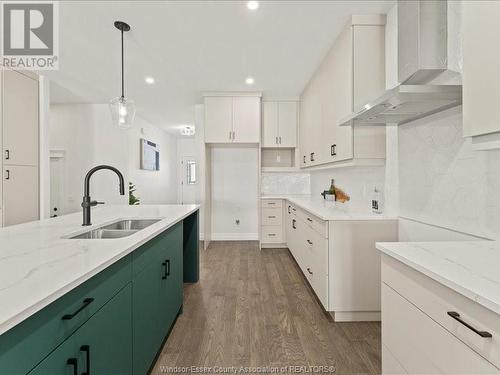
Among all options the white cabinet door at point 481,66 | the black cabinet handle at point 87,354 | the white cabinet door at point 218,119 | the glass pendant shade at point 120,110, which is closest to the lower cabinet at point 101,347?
the black cabinet handle at point 87,354

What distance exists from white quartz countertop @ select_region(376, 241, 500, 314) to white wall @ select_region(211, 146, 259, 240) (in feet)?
14.2

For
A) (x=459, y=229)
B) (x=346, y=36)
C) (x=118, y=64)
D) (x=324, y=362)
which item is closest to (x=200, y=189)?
(x=118, y=64)

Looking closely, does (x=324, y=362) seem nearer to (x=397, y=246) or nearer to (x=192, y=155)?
(x=397, y=246)

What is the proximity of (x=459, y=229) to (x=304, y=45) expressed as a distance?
7.63ft

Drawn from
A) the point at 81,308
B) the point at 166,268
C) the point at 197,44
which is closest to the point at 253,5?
the point at 197,44

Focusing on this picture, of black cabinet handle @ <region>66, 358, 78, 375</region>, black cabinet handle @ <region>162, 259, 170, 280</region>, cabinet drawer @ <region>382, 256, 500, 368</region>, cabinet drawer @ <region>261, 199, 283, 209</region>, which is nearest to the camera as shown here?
cabinet drawer @ <region>382, 256, 500, 368</region>

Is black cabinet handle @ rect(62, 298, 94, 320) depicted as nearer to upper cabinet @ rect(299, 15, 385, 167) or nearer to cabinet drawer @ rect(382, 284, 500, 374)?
cabinet drawer @ rect(382, 284, 500, 374)

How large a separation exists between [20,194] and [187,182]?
583 cm

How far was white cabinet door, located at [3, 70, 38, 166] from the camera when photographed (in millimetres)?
3018

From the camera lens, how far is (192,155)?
9.21 m

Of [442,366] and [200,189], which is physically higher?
[200,189]

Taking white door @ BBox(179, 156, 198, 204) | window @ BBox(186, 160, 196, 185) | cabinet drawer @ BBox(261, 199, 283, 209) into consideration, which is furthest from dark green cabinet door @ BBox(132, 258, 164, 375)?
window @ BBox(186, 160, 196, 185)

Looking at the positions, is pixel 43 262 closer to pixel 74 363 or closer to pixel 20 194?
pixel 74 363

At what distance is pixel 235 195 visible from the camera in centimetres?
566
